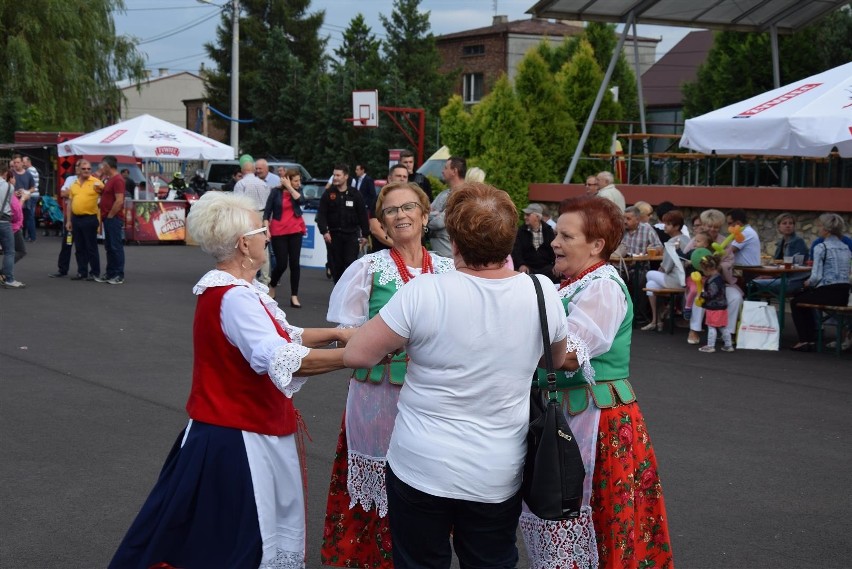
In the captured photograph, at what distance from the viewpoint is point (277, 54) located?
49406 millimetres

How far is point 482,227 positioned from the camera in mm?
3201

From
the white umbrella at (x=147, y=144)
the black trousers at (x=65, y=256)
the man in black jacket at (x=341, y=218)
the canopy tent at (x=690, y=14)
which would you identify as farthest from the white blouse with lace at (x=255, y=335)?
the white umbrella at (x=147, y=144)

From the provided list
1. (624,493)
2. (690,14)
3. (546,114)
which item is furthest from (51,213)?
(624,493)

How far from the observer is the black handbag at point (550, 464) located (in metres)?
3.23

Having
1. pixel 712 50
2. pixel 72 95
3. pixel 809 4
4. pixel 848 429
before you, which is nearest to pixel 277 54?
pixel 72 95

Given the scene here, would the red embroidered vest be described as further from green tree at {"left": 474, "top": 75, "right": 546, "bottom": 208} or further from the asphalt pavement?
green tree at {"left": 474, "top": 75, "right": 546, "bottom": 208}

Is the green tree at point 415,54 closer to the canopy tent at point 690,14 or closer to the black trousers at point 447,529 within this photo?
the canopy tent at point 690,14

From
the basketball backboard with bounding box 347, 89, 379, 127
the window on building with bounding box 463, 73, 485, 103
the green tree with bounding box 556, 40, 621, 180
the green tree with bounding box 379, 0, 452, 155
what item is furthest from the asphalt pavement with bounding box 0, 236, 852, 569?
the window on building with bounding box 463, 73, 485, 103

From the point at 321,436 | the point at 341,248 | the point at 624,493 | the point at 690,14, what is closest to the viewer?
the point at 624,493

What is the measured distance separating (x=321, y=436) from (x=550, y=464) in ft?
13.4

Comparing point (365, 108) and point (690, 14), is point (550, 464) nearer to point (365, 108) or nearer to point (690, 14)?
point (690, 14)

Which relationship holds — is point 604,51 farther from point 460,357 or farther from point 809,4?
point 460,357

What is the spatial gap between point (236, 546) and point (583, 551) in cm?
126

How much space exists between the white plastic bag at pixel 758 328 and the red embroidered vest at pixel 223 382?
28.4 feet
